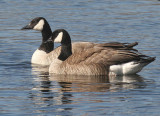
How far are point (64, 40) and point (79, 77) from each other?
60.8 inches

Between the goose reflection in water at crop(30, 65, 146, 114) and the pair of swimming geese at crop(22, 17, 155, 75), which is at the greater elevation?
the pair of swimming geese at crop(22, 17, 155, 75)

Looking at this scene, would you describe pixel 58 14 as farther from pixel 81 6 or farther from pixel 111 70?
pixel 111 70

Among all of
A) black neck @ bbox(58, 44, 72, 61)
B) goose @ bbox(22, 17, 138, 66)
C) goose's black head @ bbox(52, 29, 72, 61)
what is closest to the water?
goose @ bbox(22, 17, 138, 66)

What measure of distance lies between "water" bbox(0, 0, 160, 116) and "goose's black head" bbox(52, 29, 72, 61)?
802 mm

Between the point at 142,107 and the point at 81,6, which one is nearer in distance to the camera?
the point at 142,107

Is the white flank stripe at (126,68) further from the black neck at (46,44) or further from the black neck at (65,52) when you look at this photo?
the black neck at (46,44)

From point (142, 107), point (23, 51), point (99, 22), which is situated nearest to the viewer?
point (142, 107)

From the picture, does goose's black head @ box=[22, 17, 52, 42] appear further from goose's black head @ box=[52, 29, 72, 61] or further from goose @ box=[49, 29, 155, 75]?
goose @ box=[49, 29, 155, 75]

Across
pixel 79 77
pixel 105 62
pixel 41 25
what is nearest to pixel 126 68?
pixel 105 62

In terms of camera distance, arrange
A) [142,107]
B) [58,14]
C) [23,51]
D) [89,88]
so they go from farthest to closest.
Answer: [58,14], [23,51], [89,88], [142,107]

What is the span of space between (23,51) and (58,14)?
607cm

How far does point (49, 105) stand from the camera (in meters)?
11.3

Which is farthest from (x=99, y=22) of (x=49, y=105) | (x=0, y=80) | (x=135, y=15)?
→ (x=49, y=105)

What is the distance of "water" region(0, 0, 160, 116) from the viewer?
36.6 feet
